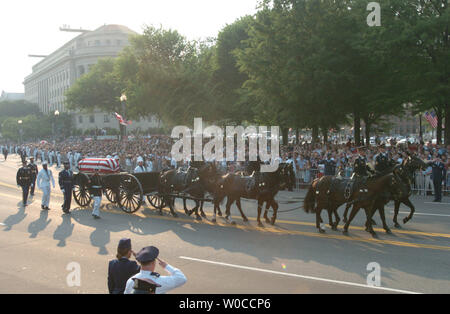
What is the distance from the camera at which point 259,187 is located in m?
12.0

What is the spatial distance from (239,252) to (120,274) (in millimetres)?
4892

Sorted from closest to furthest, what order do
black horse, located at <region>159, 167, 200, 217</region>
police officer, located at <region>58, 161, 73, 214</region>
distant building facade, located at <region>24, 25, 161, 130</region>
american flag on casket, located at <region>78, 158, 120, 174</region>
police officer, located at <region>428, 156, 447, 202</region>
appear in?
black horse, located at <region>159, 167, 200, 217</region>
police officer, located at <region>58, 161, 73, 214</region>
american flag on casket, located at <region>78, 158, 120, 174</region>
police officer, located at <region>428, 156, 447, 202</region>
distant building facade, located at <region>24, 25, 161, 130</region>

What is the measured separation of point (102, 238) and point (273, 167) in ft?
17.4

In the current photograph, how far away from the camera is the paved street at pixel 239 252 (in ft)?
23.1

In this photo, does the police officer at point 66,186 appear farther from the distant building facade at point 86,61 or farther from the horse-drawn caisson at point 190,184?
the distant building facade at point 86,61

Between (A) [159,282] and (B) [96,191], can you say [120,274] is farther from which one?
(B) [96,191]

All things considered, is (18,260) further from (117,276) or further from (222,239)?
(117,276)

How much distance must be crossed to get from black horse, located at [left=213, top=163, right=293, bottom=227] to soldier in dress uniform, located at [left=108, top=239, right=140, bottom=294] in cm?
763

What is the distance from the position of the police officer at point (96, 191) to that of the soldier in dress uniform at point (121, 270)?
939 centimetres

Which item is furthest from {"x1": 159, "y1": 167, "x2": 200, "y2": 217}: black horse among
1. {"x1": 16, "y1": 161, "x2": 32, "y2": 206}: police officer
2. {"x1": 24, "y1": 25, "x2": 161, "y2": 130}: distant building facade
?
{"x1": 24, "y1": 25, "x2": 161, "y2": 130}: distant building facade

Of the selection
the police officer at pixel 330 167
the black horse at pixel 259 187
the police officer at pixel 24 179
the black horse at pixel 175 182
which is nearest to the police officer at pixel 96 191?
the black horse at pixel 175 182

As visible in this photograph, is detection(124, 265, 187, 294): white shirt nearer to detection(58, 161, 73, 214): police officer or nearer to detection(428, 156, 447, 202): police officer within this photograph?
detection(58, 161, 73, 214): police officer

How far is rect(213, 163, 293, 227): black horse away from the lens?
11.9 metres
